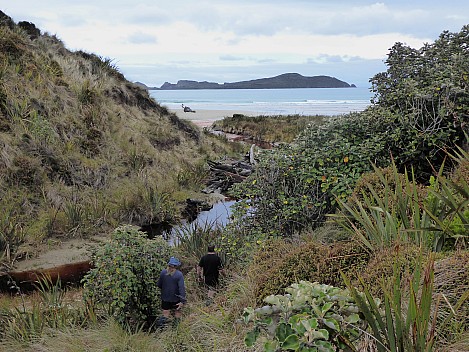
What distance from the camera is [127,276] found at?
6.14m

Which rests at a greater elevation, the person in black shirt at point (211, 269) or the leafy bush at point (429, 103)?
the leafy bush at point (429, 103)

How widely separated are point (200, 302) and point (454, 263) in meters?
3.98

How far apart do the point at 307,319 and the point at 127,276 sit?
12.7ft

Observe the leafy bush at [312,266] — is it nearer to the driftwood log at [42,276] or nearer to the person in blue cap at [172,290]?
the person in blue cap at [172,290]

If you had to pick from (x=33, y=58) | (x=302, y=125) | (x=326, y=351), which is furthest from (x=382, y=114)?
(x=302, y=125)

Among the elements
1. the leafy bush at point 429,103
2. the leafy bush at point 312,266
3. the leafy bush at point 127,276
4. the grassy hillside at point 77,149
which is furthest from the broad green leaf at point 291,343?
the grassy hillside at point 77,149

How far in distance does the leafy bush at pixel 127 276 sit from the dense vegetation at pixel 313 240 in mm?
23

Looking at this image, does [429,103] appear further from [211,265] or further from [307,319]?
[307,319]

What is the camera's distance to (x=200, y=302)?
708 centimetres

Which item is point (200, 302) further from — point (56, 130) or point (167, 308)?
point (56, 130)

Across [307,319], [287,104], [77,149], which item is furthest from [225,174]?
[287,104]

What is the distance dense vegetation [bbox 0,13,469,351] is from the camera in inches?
120

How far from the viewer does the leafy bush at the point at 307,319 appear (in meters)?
2.64

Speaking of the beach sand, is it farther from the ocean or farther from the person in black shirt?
the person in black shirt
